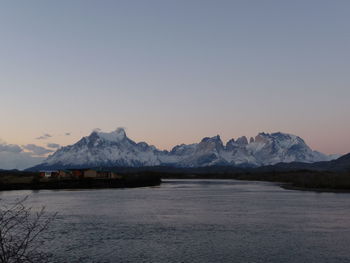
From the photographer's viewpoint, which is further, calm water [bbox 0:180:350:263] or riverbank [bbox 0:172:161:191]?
riverbank [bbox 0:172:161:191]

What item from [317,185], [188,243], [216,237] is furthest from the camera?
[317,185]

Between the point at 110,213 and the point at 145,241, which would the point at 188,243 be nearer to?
the point at 145,241

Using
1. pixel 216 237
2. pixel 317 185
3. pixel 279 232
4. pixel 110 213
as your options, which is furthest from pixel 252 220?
pixel 317 185

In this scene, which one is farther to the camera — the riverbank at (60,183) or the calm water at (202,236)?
the riverbank at (60,183)

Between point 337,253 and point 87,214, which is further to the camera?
point 87,214

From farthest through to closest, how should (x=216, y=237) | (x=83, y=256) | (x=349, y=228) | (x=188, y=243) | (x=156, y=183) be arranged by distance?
(x=156, y=183), (x=349, y=228), (x=216, y=237), (x=188, y=243), (x=83, y=256)

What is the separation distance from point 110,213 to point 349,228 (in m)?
31.6

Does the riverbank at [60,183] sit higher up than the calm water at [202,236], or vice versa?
the riverbank at [60,183]

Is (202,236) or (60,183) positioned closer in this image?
(202,236)

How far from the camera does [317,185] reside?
4712 inches

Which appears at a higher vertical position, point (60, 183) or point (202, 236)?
point (60, 183)

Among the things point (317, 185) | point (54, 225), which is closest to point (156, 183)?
point (317, 185)

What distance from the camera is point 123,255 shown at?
30609mm

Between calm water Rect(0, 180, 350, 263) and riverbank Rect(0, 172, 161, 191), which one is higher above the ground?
riverbank Rect(0, 172, 161, 191)
